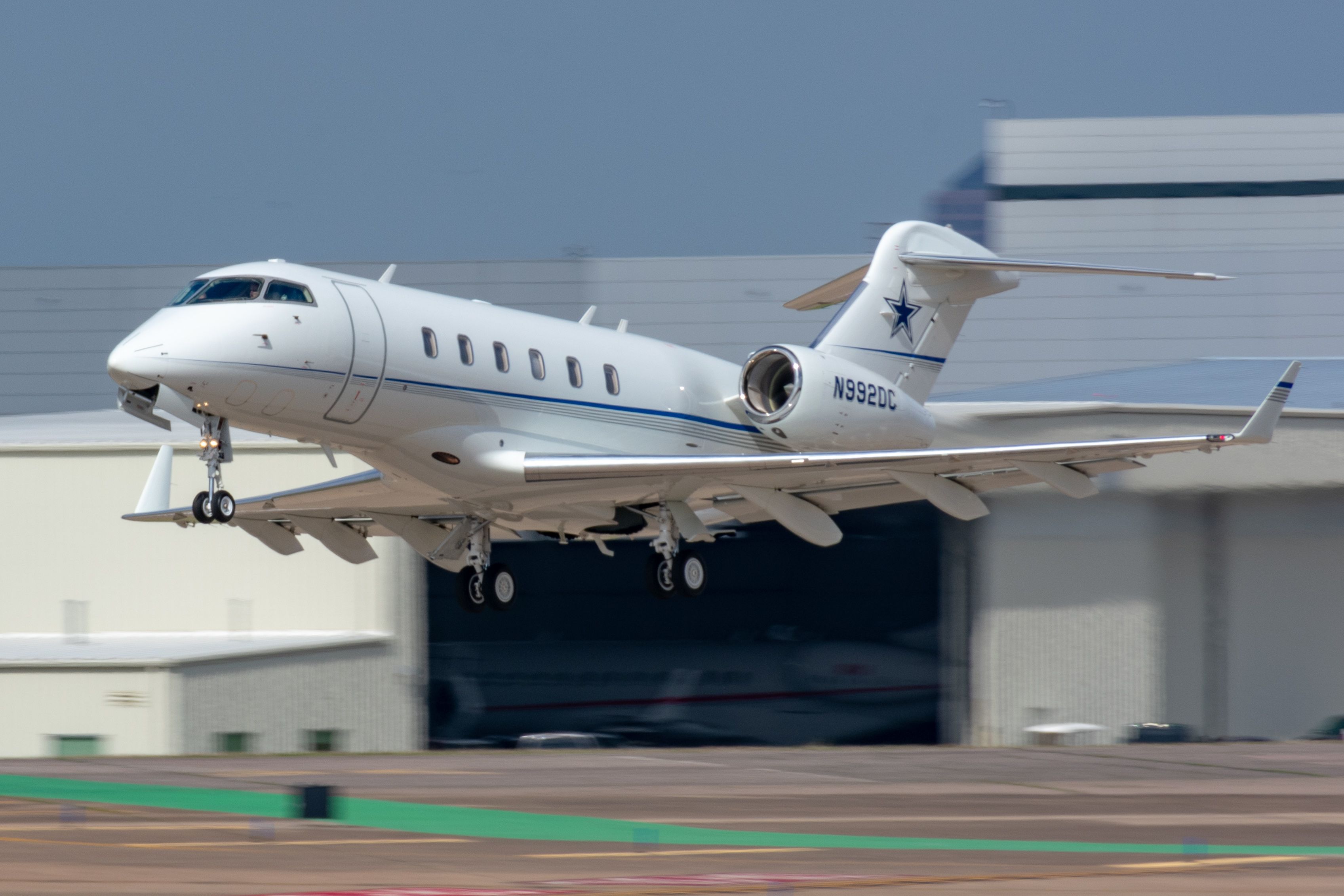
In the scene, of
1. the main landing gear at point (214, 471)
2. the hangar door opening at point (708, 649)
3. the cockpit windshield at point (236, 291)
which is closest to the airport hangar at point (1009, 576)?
the hangar door opening at point (708, 649)

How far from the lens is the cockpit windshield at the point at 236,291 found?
14.5 metres

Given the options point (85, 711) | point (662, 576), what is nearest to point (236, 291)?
point (662, 576)

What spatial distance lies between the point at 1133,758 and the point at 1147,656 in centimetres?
408

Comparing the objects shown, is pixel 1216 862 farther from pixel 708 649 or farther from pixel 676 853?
pixel 708 649

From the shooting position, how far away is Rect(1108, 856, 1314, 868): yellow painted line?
10.1 m

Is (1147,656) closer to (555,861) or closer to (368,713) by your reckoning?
(368,713)

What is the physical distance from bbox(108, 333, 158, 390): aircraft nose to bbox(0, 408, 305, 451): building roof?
1174 cm

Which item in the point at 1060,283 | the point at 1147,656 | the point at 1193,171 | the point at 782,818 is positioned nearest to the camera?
the point at 782,818

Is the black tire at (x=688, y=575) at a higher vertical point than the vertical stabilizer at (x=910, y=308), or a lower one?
lower

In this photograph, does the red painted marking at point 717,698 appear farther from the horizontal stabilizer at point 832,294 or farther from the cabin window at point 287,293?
the cabin window at point 287,293

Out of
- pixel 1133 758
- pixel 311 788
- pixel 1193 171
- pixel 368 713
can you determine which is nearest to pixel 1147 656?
pixel 1133 758

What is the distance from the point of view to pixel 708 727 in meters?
27.9

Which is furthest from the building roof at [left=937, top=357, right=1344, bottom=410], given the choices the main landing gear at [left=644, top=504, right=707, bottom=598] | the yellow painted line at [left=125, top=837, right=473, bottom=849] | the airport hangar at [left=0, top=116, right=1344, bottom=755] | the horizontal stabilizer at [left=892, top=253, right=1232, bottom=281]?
the yellow painted line at [left=125, top=837, right=473, bottom=849]

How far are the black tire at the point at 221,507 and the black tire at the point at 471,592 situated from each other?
4.25 m
